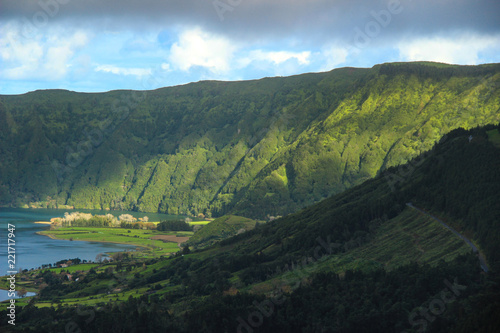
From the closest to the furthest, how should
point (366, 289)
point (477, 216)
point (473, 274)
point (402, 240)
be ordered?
point (473, 274)
point (366, 289)
point (477, 216)
point (402, 240)

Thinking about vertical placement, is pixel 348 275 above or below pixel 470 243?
below

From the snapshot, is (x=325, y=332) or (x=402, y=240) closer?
(x=325, y=332)

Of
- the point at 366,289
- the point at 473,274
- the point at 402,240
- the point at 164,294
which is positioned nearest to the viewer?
the point at 473,274

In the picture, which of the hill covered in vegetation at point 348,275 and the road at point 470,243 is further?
the road at point 470,243

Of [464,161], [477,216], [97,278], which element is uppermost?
[464,161]

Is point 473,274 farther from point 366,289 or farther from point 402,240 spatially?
point 402,240

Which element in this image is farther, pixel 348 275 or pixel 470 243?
pixel 348 275

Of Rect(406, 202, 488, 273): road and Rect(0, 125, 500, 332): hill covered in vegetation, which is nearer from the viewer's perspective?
Rect(0, 125, 500, 332): hill covered in vegetation

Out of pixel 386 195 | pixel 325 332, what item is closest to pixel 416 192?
pixel 386 195
